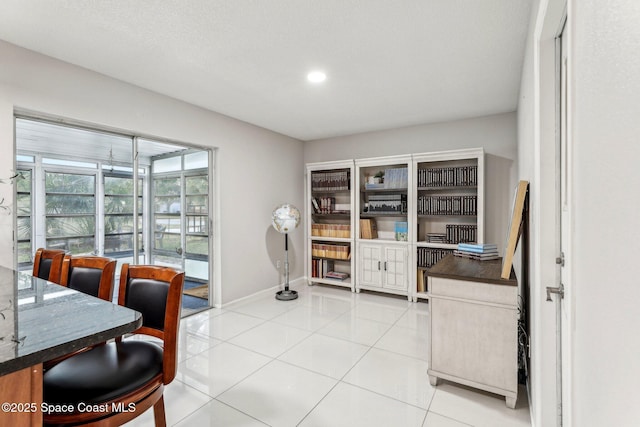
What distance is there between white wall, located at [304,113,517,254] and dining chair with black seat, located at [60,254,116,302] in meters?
3.82

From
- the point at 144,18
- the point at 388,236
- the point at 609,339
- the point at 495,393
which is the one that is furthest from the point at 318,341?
the point at 144,18

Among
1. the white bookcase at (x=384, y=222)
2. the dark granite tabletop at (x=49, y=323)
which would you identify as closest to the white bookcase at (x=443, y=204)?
the white bookcase at (x=384, y=222)

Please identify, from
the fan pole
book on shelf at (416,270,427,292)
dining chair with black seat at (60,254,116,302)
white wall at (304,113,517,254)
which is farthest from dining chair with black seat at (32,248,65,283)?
white wall at (304,113,517,254)

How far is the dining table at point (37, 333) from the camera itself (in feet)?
2.50

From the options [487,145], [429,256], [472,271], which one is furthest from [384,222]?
[472,271]

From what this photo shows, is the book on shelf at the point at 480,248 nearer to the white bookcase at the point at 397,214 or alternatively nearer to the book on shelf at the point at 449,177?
the white bookcase at the point at 397,214

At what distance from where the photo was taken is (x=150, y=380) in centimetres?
122

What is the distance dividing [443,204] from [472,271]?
6.19 ft

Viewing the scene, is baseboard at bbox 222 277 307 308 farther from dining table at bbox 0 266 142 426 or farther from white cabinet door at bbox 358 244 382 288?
dining table at bbox 0 266 142 426

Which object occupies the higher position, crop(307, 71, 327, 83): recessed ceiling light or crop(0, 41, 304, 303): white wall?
crop(307, 71, 327, 83): recessed ceiling light

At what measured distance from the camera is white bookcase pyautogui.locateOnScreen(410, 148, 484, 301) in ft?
12.3

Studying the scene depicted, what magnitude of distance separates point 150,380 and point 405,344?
2.27m

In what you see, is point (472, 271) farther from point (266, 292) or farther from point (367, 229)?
point (266, 292)

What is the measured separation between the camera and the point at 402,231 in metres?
4.26
